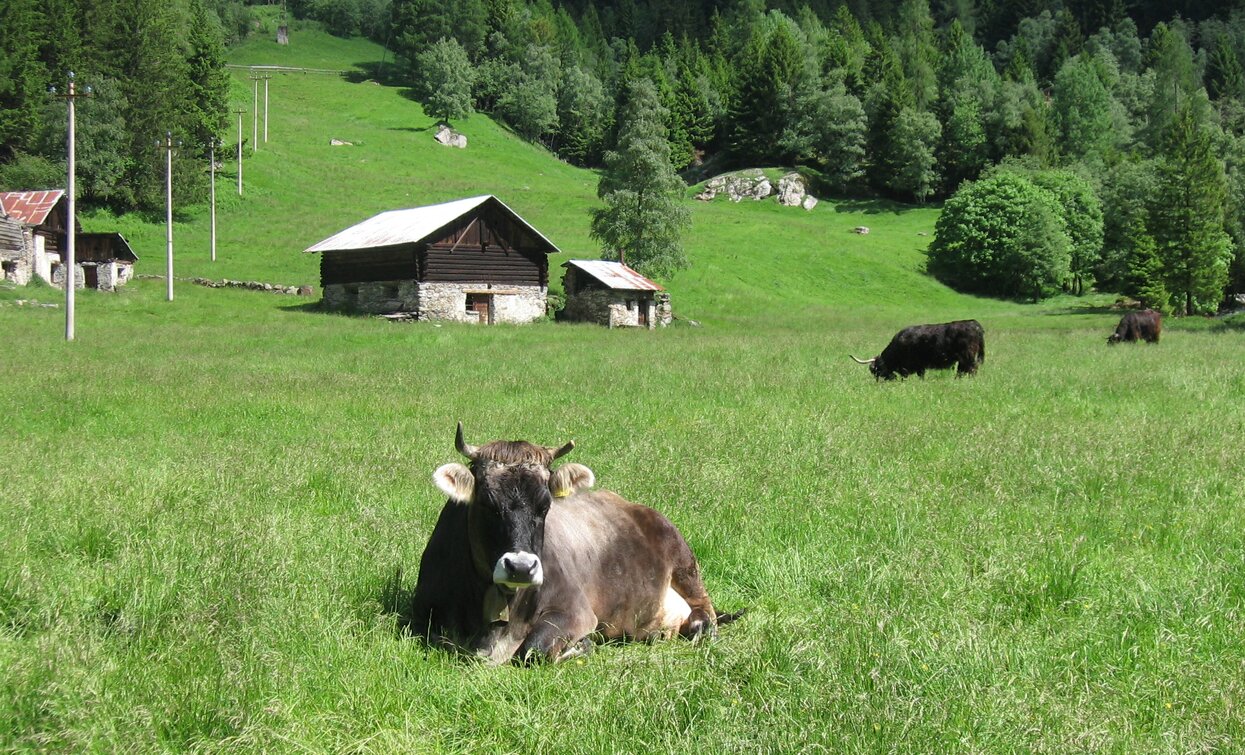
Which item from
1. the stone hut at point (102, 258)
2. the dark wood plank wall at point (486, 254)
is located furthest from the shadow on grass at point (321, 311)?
the stone hut at point (102, 258)

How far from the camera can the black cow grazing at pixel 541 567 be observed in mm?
4410

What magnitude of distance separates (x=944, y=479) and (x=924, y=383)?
8.79 meters

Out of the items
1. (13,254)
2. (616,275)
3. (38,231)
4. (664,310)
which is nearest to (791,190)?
(664,310)

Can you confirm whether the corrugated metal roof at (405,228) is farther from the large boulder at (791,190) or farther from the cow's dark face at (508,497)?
the large boulder at (791,190)

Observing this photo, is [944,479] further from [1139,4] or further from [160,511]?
[1139,4]

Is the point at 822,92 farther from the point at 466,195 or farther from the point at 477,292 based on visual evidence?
the point at 477,292

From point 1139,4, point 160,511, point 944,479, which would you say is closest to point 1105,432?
point 944,479

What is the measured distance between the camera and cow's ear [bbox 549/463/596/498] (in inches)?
181

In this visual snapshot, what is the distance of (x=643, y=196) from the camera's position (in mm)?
51844

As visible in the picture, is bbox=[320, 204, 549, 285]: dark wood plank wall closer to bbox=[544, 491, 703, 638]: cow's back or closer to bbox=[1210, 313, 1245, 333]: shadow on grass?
bbox=[1210, 313, 1245, 333]: shadow on grass

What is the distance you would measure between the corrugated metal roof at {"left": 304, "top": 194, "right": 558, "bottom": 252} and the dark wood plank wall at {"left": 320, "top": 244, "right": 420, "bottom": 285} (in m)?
0.61

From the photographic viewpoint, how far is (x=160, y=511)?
668 cm

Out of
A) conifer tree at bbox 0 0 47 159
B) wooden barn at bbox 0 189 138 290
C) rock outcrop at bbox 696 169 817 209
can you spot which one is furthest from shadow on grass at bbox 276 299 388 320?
rock outcrop at bbox 696 169 817 209

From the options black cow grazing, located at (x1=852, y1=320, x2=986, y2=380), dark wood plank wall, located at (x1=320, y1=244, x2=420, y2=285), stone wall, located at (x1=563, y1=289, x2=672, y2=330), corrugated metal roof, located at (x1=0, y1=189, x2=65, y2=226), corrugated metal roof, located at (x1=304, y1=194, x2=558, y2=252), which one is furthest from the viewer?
stone wall, located at (x1=563, y1=289, x2=672, y2=330)
